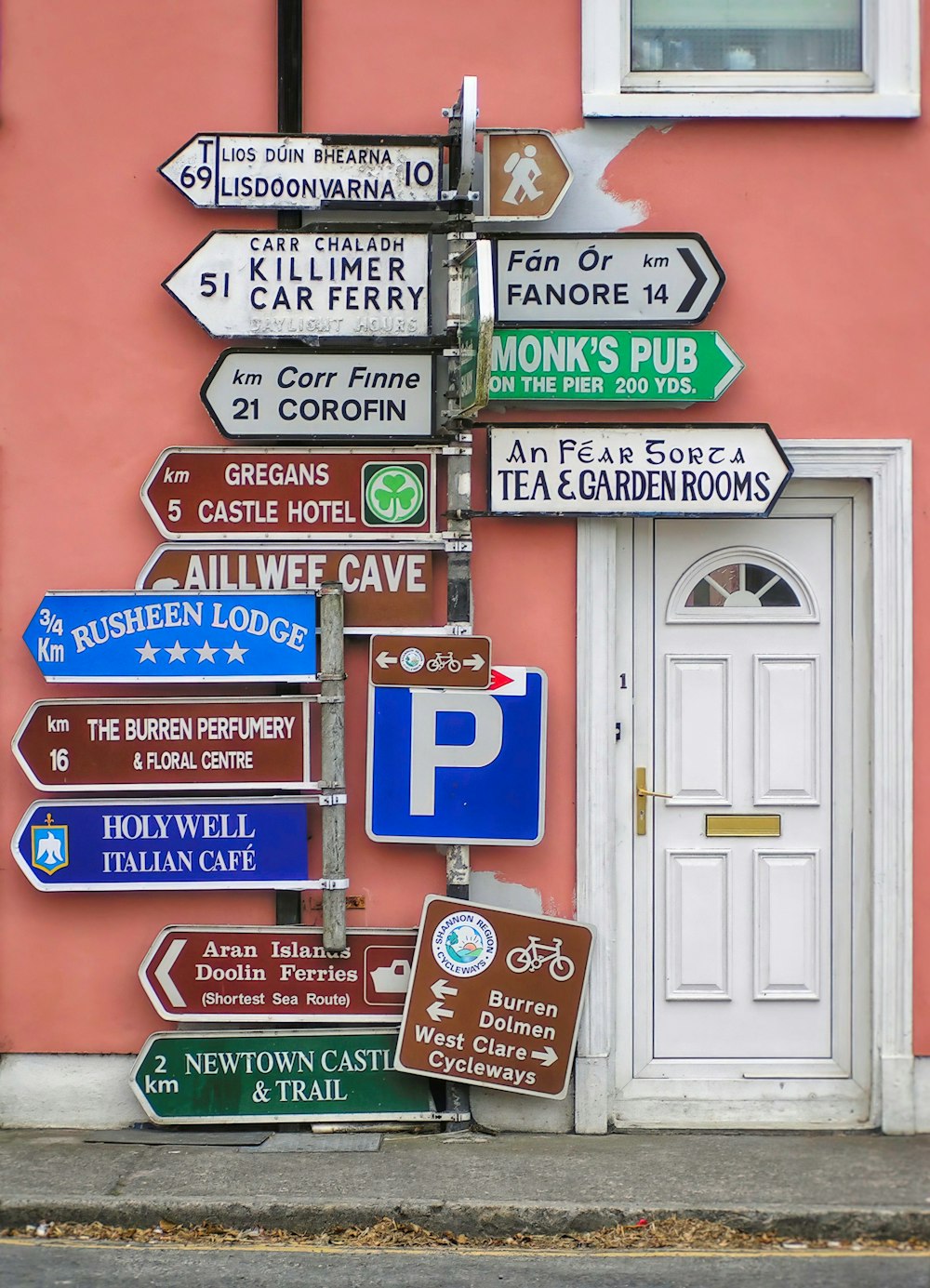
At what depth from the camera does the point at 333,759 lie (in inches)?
215

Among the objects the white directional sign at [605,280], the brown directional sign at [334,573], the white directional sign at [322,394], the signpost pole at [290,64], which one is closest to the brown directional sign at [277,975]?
the brown directional sign at [334,573]

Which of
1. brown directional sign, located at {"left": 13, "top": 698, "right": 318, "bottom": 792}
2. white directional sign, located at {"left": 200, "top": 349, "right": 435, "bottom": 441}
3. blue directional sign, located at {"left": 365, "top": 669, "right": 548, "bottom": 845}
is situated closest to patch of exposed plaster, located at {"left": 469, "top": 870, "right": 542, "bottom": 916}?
blue directional sign, located at {"left": 365, "top": 669, "right": 548, "bottom": 845}

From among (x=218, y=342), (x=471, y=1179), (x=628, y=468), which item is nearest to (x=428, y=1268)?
(x=471, y=1179)

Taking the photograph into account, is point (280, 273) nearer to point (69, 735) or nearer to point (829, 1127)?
point (69, 735)

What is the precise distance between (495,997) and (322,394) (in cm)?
259

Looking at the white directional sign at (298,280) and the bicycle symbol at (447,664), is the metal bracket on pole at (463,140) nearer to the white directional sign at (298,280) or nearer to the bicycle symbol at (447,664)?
the white directional sign at (298,280)

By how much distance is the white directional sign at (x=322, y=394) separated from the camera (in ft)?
18.0

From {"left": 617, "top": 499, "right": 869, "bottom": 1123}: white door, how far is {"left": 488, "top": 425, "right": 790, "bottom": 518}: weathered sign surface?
0.27 meters

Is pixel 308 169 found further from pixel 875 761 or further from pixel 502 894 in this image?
pixel 875 761

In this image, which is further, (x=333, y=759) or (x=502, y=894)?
(x=502, y=894)

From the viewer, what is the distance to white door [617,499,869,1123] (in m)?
5.66

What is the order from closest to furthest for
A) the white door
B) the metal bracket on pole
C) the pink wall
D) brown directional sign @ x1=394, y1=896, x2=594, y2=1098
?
the metal bracket on pole < brown directional sign @ x1=394, y1=896, x2=594, y2=1098 < the pink wall < the white door

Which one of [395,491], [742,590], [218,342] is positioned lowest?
[742,590]

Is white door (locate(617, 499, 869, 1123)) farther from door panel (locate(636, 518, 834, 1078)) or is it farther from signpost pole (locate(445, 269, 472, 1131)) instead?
signpost pole (locate(445, 269, 472, 1131))
